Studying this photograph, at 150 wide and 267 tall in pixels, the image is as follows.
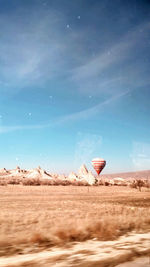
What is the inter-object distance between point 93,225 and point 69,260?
178 inches

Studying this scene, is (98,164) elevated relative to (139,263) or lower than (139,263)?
elevated

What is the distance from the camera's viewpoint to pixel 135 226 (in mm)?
9523

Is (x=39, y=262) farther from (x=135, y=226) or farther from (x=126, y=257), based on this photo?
(x=135, y=226)

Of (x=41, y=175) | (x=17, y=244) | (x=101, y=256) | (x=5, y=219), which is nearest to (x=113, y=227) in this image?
(x=17, y=244)

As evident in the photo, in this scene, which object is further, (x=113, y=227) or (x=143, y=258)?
(x=113, y=227)

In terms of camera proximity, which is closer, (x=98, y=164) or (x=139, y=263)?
(x=139, y=263)

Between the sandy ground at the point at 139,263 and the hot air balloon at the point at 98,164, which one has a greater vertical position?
the hot air balloon at the point at 98,164

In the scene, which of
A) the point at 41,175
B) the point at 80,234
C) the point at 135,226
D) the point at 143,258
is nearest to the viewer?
the point at 143,258

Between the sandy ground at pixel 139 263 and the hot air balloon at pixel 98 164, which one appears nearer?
the sandy ground at pixel 139 263

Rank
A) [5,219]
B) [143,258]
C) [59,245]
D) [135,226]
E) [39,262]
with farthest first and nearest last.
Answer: [5,219] → [135,226] → [59,245] → [39,262] → [143,258]

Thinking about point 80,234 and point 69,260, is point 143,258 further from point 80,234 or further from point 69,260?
point 80,234

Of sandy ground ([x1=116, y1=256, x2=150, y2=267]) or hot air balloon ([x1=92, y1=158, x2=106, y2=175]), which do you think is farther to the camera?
hot air balloon ([x1=92, y1=158, x2=106, y2=175])

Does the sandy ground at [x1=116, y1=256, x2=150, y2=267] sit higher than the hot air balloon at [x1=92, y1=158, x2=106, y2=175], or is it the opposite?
the hot air balloon at [x1=92, y1=158, x2=106, y2=175]

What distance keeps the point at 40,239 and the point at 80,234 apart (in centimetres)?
140
